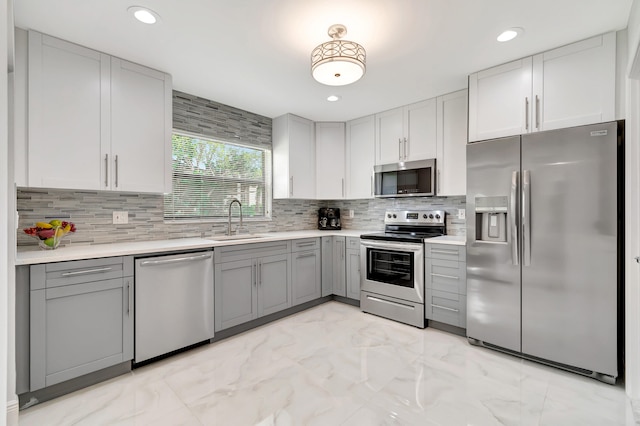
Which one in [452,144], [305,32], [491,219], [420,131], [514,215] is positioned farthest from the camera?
[420,131]

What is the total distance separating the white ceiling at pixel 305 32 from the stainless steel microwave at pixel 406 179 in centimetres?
90

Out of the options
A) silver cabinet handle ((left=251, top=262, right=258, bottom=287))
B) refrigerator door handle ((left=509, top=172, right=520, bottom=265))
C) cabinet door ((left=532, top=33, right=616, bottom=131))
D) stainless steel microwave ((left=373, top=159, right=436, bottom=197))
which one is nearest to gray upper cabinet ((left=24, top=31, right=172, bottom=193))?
silver cabinet handle ((left=251, top=262, right=258, bottom=287))

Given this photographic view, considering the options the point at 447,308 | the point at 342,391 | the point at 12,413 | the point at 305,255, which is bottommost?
the point at 342,391

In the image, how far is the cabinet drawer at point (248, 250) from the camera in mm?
2764

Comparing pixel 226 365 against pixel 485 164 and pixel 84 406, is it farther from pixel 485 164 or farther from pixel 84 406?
pixel 485 164

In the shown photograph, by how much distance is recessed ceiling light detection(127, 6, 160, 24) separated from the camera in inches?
73.7

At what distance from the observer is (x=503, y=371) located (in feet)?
7.33

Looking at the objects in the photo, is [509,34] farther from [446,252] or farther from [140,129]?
[140,129]

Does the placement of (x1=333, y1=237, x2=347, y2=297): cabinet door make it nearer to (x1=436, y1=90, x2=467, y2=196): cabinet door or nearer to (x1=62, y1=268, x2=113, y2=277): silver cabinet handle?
(x1=436, y1=90, x2=467, y2=196): cabinet door

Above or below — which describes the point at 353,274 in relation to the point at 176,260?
below

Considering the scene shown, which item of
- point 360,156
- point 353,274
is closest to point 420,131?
point 360,156

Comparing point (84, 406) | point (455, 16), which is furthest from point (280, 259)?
point (455, 16)

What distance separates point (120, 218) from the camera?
8.87ft

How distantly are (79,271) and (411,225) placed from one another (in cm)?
323
